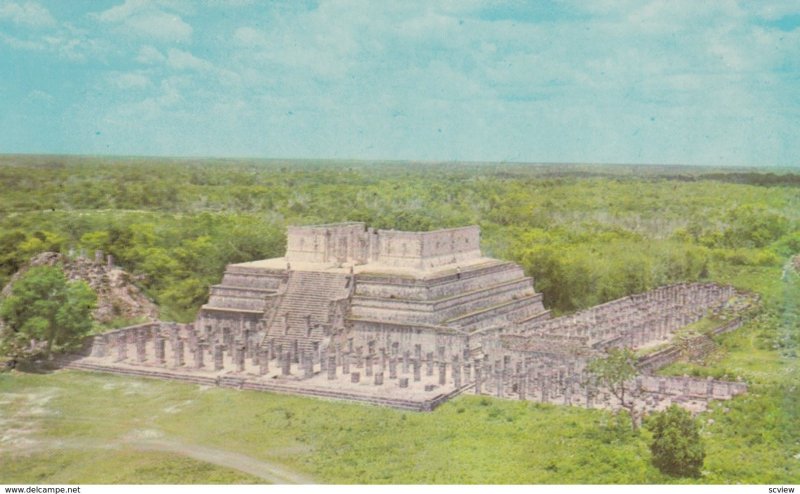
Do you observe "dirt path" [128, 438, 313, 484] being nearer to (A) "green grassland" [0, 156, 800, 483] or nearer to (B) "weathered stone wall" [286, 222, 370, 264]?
(A) "green grassland" [0, 156, 800, 483]

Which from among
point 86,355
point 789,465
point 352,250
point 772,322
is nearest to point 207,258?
point 352,250

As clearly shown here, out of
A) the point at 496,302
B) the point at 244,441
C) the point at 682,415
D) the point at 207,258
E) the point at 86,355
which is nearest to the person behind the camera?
the point at 682,415

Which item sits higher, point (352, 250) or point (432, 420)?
point (352, 250)

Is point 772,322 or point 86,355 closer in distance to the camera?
point 86,355

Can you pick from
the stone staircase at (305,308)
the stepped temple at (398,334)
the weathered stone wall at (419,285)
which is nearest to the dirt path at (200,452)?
the stepped temple at (398,334)

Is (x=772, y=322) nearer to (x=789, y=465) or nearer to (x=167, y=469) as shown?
(x=789, y=465)

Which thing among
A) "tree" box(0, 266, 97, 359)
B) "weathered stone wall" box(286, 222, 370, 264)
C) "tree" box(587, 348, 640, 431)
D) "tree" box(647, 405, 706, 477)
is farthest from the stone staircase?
"tree" box(647, 405, 706, 477)

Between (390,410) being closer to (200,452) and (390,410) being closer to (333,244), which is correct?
(200,452)
